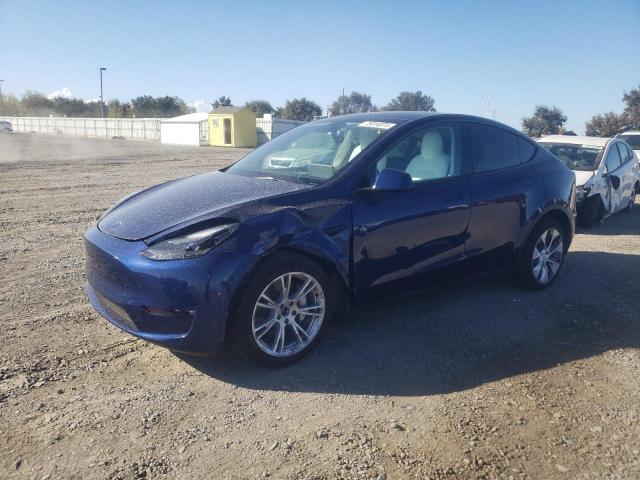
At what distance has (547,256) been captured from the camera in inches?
198

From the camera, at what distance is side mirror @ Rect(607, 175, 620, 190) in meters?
8.58

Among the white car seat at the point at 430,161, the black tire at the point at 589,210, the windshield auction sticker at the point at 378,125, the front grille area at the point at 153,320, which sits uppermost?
the windshield auction sticker at the point at 378,125

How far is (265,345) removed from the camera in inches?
129

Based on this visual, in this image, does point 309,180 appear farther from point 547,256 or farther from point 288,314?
point 547,256

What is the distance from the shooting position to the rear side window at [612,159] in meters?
8.73

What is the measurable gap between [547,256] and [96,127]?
58334 millimetres

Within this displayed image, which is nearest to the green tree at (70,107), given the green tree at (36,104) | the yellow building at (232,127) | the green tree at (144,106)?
the green tree at (36,104)

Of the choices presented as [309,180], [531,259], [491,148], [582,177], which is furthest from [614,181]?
[309,180]

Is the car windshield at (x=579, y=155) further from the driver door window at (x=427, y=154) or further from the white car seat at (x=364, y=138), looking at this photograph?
the white car seat at (x=364, y=138)

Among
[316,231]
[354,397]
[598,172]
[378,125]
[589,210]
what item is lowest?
[354,397]

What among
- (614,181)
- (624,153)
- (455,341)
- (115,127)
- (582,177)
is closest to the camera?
(455,341)

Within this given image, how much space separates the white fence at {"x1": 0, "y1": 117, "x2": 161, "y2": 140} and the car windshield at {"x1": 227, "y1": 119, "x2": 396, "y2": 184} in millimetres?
48015

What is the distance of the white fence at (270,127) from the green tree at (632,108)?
76.9ft

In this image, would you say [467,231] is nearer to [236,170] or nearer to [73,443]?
[236,170]
